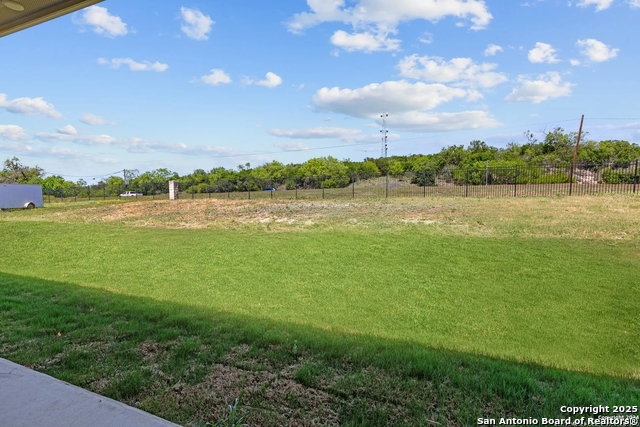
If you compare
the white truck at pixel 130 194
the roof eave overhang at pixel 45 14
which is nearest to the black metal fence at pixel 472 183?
the white truck at pixel 130 194

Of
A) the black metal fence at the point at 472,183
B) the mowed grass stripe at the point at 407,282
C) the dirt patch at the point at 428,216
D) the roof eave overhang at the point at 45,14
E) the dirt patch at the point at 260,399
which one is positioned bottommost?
the mowed grass stripe at the point at 407,282

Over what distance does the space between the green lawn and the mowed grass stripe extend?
38 millimetres

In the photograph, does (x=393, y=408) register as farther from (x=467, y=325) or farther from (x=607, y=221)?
(x=607, y=221)

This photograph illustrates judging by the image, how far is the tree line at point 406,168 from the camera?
82.8 feet

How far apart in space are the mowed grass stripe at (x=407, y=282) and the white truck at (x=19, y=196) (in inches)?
737

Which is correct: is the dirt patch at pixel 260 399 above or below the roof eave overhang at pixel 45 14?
below

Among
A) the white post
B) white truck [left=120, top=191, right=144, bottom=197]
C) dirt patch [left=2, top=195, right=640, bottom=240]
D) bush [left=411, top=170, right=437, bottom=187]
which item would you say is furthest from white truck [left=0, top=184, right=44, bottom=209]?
bush [left=411, top=170, right=437, bottom=187]

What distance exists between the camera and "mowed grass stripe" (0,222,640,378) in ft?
15.9

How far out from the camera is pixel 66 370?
2.80 metres

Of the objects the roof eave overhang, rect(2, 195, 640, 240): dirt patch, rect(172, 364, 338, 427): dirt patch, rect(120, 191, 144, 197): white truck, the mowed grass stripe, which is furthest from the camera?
rect(120, 191, 144, 197): white truck

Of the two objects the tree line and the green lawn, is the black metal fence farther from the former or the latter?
the green lawn

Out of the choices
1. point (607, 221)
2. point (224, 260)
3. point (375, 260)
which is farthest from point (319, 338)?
point (607, 221)

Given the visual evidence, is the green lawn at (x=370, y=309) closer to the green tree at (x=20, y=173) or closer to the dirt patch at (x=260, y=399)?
the dirt patch at (x=260, y=399)

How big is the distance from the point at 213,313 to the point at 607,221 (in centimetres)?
1205
